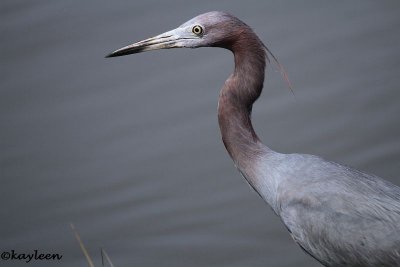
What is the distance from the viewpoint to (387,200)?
334 cm

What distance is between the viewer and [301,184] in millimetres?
3418

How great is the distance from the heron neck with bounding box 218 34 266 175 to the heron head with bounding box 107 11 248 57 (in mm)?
71

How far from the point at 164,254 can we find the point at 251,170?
3.96 feet

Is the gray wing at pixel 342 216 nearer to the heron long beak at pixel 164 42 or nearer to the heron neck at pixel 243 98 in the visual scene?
the heron neck at pixel 243 98

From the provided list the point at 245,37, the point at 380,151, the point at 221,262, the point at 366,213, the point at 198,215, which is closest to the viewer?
the point at 366,213

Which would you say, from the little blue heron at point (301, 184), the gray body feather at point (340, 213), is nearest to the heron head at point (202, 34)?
the little blue heron at point (301, 184)

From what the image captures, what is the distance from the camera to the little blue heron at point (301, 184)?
10.7 ft

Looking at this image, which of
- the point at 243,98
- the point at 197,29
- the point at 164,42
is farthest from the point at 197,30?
the point at 243,98

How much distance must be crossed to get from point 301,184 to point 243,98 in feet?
1.81

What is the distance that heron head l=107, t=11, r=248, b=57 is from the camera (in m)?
3.50

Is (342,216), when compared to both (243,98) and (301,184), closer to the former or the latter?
(301,184)

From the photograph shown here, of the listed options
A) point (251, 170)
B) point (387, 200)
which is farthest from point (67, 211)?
point (387, 200)

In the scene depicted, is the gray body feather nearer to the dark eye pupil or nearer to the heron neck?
the heron neck

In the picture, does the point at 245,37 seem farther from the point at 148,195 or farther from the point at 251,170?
the point at 148,195
